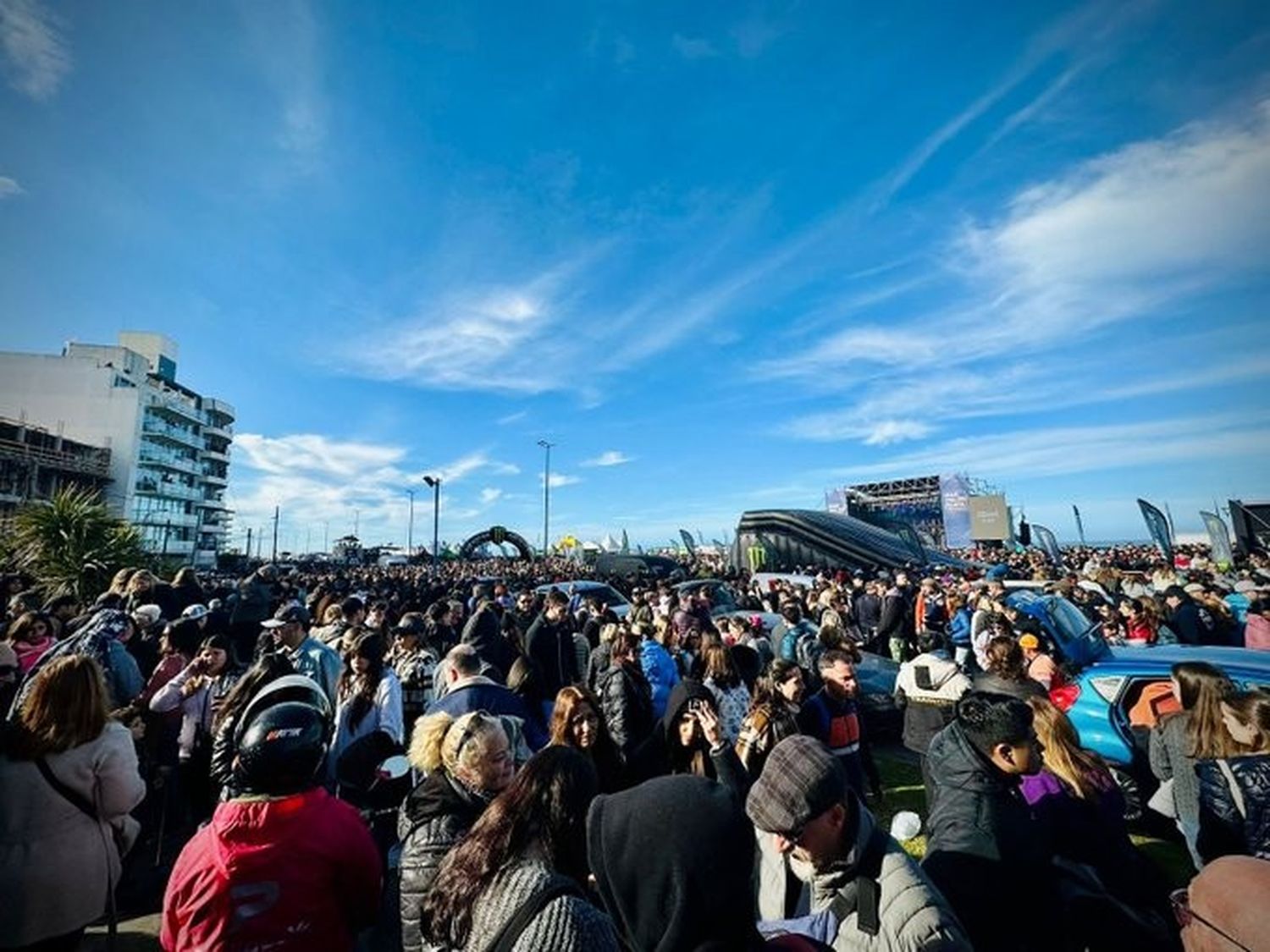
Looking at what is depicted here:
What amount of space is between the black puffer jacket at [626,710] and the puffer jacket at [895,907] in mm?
2392

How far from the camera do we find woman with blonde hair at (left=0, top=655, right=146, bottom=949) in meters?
2.38

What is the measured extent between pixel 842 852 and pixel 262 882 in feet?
6.40

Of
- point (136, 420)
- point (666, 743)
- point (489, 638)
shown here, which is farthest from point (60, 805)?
point (136, 420)

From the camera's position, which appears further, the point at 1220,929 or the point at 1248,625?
the point at 1248,625

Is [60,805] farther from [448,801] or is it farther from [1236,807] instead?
[1236,807]

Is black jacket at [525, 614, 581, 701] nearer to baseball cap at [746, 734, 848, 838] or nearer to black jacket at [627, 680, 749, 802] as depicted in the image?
black jacket at [627, 680, 749, 802]

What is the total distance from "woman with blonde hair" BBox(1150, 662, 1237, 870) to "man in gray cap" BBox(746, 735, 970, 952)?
2493 mm

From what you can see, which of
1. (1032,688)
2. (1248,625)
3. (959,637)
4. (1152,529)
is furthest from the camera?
(1152,529)

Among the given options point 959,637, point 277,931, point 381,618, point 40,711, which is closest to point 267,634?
point 381,618

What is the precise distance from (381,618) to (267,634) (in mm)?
1952

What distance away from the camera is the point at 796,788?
1813 mm

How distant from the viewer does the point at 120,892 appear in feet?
13.3

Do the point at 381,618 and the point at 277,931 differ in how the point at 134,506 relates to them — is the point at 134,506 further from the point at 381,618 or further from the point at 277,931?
the point at 277,931

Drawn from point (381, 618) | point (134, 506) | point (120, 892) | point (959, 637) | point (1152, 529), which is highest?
point (134, 506)
